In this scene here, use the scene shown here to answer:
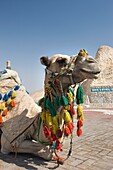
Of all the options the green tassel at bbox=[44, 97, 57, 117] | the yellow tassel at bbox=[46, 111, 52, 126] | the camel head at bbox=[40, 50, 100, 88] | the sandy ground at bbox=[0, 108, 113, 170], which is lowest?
the sandy ground at bbox=[0, 108, 113, 170]

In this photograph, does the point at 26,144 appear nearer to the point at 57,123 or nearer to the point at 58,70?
the point at 57,123

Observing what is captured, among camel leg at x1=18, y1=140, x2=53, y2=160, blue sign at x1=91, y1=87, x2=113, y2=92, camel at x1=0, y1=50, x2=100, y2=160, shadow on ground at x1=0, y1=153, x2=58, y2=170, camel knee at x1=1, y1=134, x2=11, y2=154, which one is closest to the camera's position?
camel at x1=0, y1=50, x2=100, y2=160

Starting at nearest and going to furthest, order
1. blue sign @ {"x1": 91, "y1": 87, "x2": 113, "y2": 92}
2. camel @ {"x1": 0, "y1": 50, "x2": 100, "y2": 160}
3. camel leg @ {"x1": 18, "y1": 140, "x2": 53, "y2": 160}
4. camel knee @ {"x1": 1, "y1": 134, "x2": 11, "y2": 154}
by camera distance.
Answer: camel @ {"x1": 0, "y1": 50, "x2": 100, "y2": 160}, camel leg @ {"x1": 18, "y1": 140, "x2": 53, "y2": 160}, camel knee @ {"x1": 1, "y1": 134, "x2": 11, "y2": 154}, blue sign @ {"x1": 91, "y1": 87, "x2": 113, "y2": 92}

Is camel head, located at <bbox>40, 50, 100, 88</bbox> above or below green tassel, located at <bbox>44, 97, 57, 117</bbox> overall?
above

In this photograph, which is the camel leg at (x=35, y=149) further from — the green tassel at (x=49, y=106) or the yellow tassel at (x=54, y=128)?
the green tassel at (x=49, y=106)

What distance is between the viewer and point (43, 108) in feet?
9.66

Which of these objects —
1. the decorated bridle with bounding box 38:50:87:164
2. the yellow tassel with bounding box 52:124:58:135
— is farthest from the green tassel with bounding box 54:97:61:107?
the yellow tassel with bounding box 52:124:58:135

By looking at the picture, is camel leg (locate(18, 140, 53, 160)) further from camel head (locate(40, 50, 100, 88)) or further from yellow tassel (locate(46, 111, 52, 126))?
camel head (locate(40, 50, 100, 88))

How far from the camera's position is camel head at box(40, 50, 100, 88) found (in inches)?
96.2

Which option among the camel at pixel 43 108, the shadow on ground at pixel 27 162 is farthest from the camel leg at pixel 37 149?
the shadow on ground at pixel 27 162

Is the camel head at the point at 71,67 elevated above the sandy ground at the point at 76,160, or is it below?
above

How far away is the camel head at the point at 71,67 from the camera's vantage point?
2.44 metres

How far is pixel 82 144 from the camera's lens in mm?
4590

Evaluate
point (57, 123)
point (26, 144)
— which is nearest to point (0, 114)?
point (26, 144)
